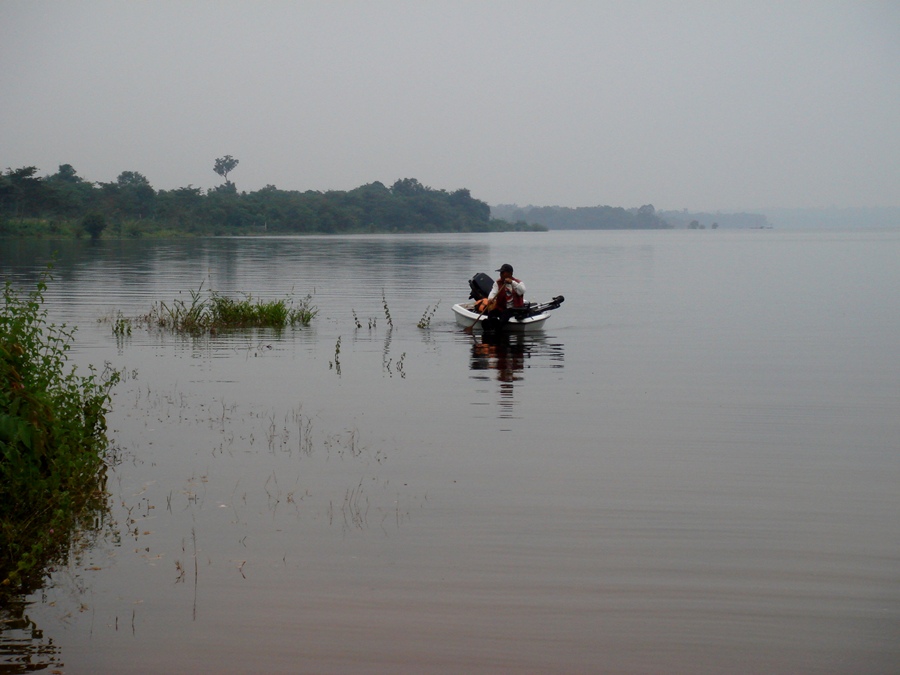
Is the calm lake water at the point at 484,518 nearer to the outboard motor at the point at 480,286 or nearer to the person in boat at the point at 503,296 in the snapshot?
the person in boat at the point at 503,296

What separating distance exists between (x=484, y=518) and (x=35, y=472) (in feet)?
13.3

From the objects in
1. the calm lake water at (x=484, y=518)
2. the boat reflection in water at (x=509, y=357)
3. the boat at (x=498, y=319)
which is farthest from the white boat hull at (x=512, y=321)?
the calm lake water at (x=484, y=518)

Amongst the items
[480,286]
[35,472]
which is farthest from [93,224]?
[35,472]

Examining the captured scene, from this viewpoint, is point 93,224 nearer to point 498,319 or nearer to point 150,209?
point 150,209

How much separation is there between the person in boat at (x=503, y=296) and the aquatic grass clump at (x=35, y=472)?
15.1 m

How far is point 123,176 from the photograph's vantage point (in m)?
172

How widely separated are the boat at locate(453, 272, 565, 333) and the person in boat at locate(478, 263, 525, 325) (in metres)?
0.13

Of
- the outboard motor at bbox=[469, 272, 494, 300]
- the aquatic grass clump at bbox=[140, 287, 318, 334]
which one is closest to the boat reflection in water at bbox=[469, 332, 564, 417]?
the outboard motor at bbox=[469, 272, 494, 300]

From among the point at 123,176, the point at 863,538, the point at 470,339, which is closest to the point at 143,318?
the point at 470,339

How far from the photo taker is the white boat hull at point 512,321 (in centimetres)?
2434

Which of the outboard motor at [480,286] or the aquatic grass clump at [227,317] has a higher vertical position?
the outboard motor at [480,286]

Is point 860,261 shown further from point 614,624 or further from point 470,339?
point 614,624

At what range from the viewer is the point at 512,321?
24297 mm

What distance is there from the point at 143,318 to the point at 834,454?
18.7m
